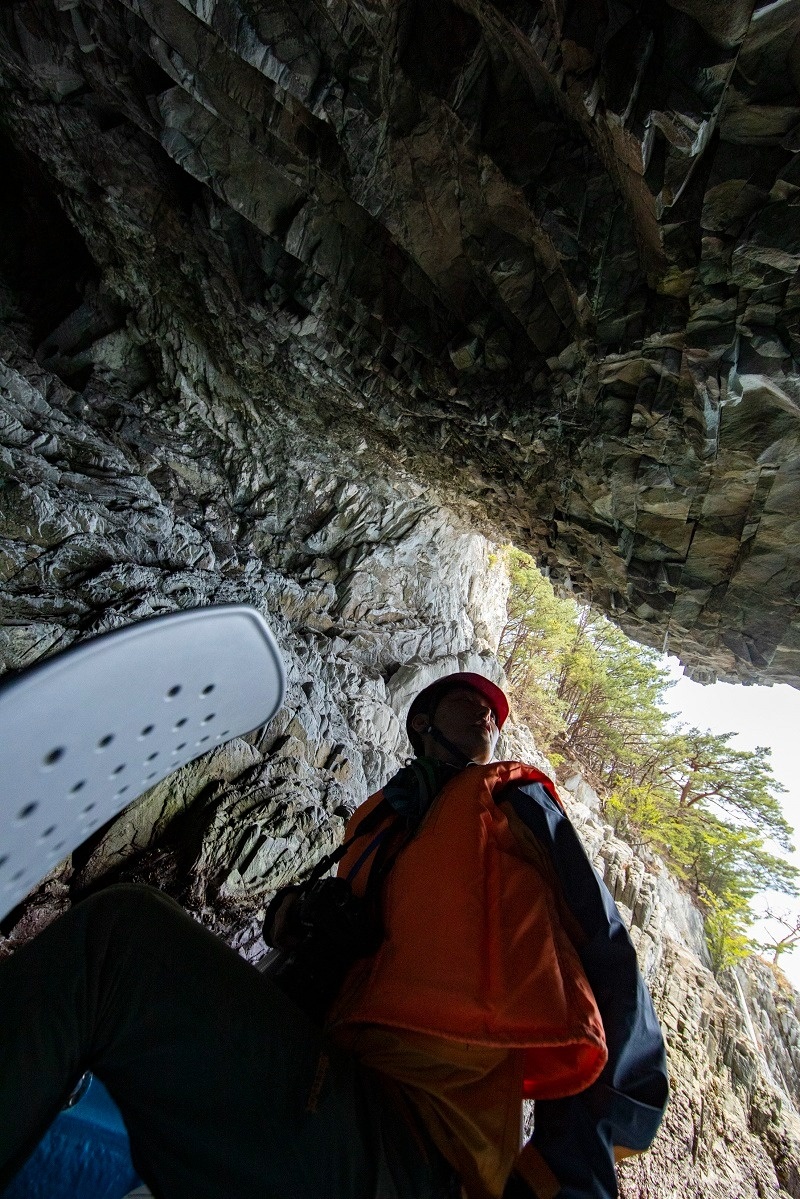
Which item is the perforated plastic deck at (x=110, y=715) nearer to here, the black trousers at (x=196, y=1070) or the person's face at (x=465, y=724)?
the black trousers at (x=196, y=1070)

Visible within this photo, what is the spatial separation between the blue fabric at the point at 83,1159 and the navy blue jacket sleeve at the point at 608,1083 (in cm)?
129

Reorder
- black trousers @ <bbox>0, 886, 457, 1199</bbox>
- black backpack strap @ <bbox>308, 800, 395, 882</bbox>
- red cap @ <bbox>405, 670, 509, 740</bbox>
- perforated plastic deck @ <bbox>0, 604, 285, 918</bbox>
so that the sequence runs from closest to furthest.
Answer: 1. perforated plastic deck @ <bbox>0, 604, 285, 918</bbox>
2. black trousers @ <bbox>0, 886, 457, 1199</bbox>
3. black backpack strap @ <bbox>308, 800, 395, 882</bbox>
4. red cap @ <bbox>405, 670, 509, 740</bbox>

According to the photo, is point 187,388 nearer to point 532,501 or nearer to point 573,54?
point 532,501

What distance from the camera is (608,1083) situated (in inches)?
58.2

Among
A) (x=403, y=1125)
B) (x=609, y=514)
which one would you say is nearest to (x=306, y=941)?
(x=403, y=1125)

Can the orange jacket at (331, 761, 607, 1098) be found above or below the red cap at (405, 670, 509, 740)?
below

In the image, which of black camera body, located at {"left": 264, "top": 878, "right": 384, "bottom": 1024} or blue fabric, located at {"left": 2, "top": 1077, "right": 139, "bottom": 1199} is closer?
blue fabric, located at {"left": 2, "top": 1077, "right": 139, "bottom": 1199}

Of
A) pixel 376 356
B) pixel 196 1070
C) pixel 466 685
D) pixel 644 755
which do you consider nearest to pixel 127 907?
pixel 196 1070

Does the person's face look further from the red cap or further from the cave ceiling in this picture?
the cave ceiling

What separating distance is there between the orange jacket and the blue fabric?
0.71 m

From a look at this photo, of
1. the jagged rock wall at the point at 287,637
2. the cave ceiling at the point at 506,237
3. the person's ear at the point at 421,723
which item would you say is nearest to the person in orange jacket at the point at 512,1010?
the person's ear at the point at 421,723

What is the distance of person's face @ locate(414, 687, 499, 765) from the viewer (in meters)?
2.73

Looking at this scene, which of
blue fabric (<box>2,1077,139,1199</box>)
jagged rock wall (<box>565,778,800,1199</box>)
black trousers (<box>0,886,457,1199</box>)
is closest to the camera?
black trousers (<box>0,886,457,1199</box>)

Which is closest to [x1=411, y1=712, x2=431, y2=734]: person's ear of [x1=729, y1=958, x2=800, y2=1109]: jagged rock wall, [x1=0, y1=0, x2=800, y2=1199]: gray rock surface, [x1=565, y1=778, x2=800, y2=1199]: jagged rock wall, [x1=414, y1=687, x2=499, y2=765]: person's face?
[x1=414, y1=687, x2=499, y2=765]: person's face
